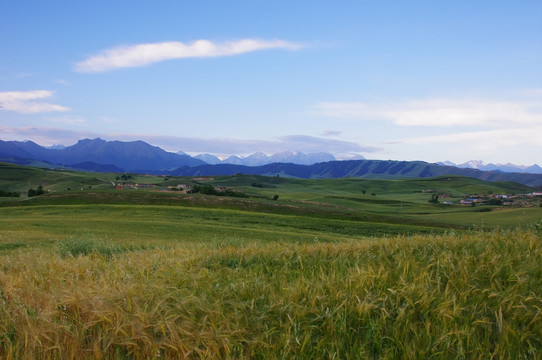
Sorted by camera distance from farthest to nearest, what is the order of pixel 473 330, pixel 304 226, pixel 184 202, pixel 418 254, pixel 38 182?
1. pixel 38 182
2. pixel 184 202
3. pixel 304 226
4. pixel 418 254
5. pixel 473 330

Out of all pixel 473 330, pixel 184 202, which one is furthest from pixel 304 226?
pixel 473 330

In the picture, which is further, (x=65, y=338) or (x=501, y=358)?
(x=65, y=338)

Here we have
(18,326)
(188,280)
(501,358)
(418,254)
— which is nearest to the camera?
(501,358)

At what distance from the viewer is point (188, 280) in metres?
5.59

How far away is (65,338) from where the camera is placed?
4293mm

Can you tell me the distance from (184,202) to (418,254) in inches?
1906

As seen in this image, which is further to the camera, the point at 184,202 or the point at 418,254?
the point at 184,202

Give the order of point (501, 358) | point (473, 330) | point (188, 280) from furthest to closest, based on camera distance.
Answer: point (188, 280), point (473, 330), point (501, 358)

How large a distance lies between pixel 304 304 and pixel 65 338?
2.69 metres

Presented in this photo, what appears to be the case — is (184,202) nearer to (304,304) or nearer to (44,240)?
(44,240)

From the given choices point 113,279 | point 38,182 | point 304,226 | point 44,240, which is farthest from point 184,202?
point 38,182

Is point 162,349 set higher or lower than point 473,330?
lower

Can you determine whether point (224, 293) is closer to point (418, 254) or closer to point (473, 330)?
point (473, 330)

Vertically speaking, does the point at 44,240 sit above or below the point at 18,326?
below
